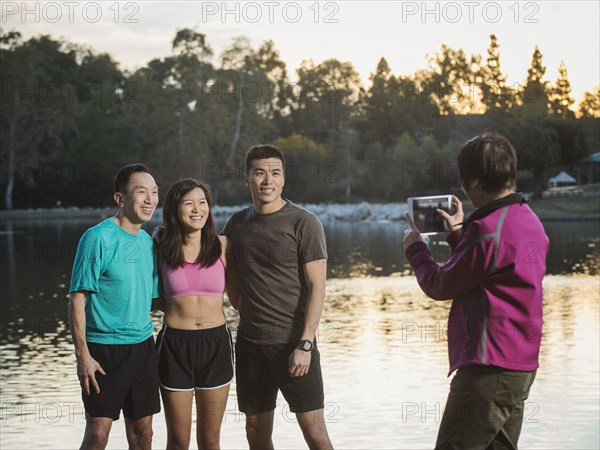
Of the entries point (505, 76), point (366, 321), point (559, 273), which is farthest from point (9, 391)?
point (505, 76)

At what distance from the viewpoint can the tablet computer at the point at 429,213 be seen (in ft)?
12.9

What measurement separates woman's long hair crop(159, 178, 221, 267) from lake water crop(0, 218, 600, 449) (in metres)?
2.44

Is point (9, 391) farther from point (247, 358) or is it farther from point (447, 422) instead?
point (447, 422)

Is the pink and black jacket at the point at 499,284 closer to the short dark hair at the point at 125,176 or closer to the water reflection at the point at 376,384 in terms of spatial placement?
the short dark hair at the point at 125,176

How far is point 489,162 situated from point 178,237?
1.54 metres

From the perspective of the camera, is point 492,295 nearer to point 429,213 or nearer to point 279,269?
point 429,213

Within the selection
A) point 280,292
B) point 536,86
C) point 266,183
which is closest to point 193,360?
point 280,292

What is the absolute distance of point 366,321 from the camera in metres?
12.7

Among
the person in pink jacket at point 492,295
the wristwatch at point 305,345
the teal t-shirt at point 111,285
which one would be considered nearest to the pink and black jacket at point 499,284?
the person in pink jacket at point 492,295

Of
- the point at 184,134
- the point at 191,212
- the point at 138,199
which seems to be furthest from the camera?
the point at 184,134

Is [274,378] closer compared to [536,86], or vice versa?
[274,378]

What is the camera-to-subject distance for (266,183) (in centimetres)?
467

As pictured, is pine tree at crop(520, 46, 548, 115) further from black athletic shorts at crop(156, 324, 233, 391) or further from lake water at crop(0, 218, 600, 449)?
black athletic shorts at crop(156, 324, 233, 391)

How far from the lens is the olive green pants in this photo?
362 centimetres
